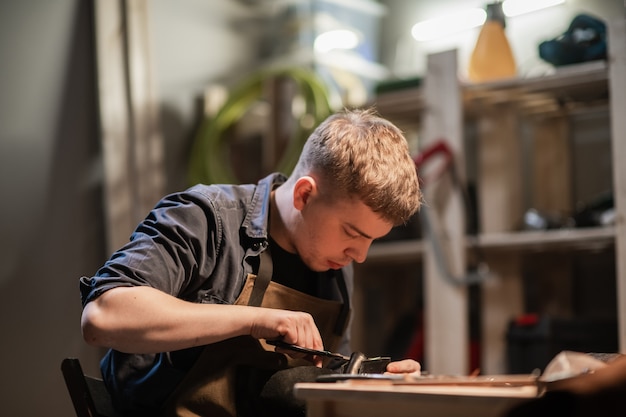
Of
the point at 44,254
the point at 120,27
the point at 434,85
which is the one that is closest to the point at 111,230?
the point at 44,254

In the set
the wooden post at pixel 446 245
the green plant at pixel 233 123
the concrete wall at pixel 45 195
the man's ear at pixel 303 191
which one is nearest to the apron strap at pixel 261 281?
the man's ear at pixel 303 191

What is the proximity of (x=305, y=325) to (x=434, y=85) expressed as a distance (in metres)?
1.83

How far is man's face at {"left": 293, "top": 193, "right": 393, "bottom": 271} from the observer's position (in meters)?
1.63

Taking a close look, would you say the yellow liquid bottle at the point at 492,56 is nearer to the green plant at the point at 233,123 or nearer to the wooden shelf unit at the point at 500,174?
the wooden shelf unit at the point at 500,174

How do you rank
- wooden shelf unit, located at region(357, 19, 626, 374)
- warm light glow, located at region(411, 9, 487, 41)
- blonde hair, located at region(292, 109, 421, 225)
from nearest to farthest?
blonde hair, located at region(292, 109, 421, 225)
wooden shelf unit, located at region(357, 19, 626, 374)
warm light glow, located at region(411, 9, 487, 41)

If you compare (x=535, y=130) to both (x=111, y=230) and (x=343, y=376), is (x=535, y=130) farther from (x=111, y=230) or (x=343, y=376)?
(x=343, y=376)

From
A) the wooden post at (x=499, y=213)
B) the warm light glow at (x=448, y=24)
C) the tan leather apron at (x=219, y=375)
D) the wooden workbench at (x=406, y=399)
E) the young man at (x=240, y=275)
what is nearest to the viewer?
the wooden workbench at (x=406, y=399)

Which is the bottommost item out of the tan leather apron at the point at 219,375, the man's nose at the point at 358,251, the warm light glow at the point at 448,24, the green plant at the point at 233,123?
the tan leather apron at the point at 219,375

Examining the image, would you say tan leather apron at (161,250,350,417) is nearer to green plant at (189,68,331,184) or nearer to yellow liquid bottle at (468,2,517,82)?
green plant at (189,68,331,184)

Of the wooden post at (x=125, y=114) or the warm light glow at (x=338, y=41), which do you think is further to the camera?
the warm light glow at (x=338, y=41)

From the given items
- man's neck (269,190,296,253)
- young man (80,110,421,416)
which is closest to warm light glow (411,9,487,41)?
young man (80,110,421,416)

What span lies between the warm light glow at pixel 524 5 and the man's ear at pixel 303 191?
234 centimetres

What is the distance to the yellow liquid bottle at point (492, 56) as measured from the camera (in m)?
3.16

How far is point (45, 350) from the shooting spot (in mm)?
2953
